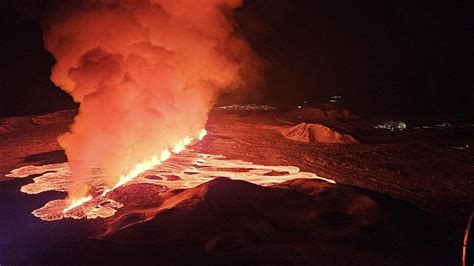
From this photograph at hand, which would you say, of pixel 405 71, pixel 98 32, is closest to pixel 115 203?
pixel 98 32

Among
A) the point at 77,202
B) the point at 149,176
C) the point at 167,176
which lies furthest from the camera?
the point at 167,176

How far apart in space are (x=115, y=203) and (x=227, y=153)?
5.94 metres

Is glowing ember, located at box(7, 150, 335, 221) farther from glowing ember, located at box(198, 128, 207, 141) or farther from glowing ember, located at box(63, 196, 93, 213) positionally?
glowing ember, located at box(198, 128, 207, 141)

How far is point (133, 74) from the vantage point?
47.6ft

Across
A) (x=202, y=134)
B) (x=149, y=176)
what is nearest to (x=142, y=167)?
(x=149, y=176)

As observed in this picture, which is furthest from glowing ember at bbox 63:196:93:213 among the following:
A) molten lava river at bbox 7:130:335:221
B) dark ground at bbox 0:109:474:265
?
dark ground at bbox 0:109:474:265

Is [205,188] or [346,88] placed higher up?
[346,88]

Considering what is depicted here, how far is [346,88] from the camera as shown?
123ft

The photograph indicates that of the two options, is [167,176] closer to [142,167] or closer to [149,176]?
[149,176]

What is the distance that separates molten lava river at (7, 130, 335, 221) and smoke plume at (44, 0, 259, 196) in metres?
0.39

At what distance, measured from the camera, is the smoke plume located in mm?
13008

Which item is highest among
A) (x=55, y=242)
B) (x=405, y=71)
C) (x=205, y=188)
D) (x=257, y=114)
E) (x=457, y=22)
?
(x=457, y=22)

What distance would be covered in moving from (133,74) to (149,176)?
4224 mm

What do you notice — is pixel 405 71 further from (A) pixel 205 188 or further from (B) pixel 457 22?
(A) pixel 205 188
